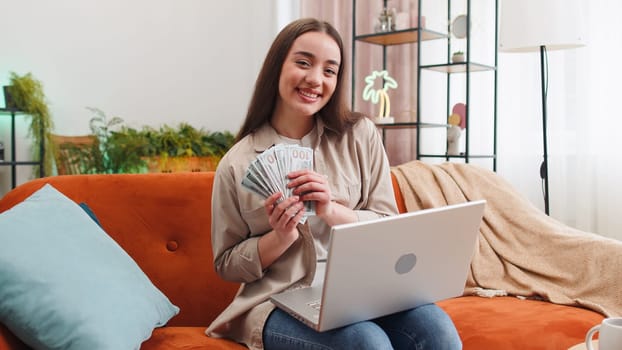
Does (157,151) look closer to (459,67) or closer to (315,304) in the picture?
(459,67)

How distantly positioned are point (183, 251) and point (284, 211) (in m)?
0.63

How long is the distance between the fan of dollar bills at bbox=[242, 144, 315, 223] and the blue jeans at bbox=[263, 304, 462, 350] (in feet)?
0.99

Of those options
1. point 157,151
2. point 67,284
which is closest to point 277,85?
point 67,284

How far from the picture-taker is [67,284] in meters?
1.46

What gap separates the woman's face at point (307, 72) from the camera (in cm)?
175

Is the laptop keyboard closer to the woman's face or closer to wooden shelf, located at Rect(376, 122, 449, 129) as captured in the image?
the woman's face

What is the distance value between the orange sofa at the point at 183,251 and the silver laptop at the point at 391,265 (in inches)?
20.0

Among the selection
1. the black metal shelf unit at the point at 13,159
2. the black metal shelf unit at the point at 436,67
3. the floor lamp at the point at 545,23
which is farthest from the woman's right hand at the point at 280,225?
the black metal shelf unit at the point at 13,159

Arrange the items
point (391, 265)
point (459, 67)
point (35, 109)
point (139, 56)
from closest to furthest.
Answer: point (391, 265) < point (459, 67) < point (35, 109) < point (139, 56)

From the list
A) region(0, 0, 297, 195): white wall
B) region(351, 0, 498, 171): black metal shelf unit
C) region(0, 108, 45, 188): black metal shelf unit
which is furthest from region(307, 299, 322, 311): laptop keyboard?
region(0, 0, 297, 195): white wall

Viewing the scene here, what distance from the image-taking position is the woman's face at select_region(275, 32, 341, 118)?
5.74 feet

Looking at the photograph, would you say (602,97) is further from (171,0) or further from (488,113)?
(171,0)

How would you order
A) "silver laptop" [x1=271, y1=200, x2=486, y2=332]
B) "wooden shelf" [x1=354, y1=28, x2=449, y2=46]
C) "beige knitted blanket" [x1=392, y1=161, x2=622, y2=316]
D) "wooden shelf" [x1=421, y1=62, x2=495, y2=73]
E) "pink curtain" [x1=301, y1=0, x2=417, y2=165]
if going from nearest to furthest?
"silver laptop" [x1=271, y1=200, x2=486, y2=332] < "beige knitted blanket" [x1=392, y1=161, x2=622, y2=316] < "wooden shelf" [x1=421, y1=62, x2=495, y2=73] < "wooden shelf" [x1=354, y1=28, x2=449, y2=46] < "pink curtain" [x1=301, y1=0, x2=417, y2=165]

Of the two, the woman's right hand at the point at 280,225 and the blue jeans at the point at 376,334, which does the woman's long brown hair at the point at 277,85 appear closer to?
the woman's right hand at the point at 280,225
